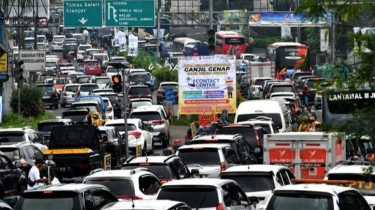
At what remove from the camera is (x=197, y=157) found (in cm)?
2845

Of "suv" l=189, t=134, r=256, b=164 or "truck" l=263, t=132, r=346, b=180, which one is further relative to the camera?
"suv" l=189, t=134, r=256, b=164

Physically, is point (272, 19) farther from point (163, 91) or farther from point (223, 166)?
point (223, 166)

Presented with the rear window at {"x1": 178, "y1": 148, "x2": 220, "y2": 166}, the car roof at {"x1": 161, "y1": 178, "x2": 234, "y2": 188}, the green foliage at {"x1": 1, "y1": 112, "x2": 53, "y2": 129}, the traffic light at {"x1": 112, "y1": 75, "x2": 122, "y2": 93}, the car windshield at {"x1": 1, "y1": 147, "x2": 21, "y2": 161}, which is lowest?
the green foliage at {"x1": 1, "y1": 112, "x2": 53, "y2": 129}

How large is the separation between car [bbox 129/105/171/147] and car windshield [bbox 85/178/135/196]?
2293cm

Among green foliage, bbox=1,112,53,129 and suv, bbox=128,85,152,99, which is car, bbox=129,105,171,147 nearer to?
green foliage, bbox=1,112,53,129

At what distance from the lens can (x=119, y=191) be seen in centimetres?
2286

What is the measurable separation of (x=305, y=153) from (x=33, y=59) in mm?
30800

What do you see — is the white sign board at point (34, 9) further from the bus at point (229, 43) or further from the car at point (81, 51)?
the car at point (81, 51)

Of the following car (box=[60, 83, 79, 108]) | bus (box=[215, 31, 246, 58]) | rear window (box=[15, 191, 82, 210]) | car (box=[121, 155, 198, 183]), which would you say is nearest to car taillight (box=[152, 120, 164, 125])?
car (box=[121, 155, 198, 183])

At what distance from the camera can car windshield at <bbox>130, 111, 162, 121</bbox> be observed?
47812 mm

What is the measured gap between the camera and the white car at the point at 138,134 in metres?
41.1

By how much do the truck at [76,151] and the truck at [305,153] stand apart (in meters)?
4.74

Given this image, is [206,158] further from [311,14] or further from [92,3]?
[92,3]

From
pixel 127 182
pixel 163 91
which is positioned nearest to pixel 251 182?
pixel 127 182
